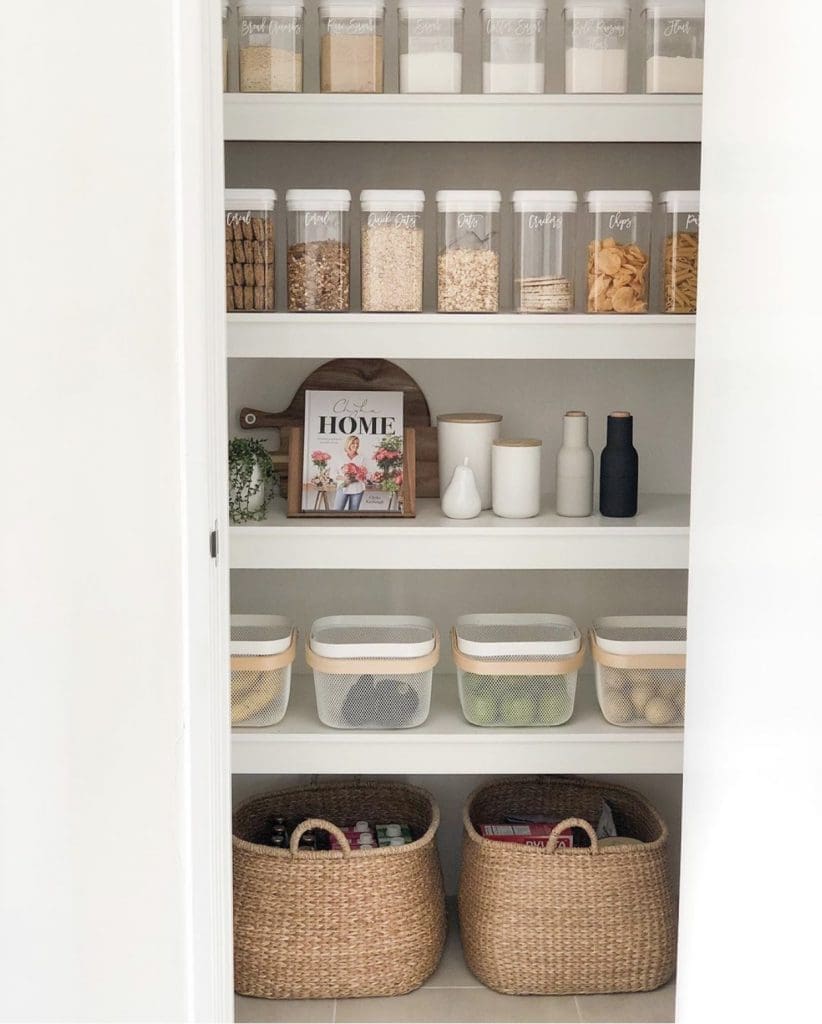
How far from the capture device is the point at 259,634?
2.53 m

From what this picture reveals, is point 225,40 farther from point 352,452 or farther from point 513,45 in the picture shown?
point 352,452

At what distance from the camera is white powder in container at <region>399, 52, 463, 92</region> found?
2.37m

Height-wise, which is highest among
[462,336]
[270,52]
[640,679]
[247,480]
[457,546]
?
[270,52]

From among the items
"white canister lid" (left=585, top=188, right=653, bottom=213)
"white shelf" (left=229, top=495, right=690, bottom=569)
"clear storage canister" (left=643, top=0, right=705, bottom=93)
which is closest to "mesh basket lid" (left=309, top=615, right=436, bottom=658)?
"white shelf" (left=229, top=495, right=690, bottom=569)

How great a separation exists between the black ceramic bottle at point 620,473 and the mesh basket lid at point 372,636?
444 millimetres

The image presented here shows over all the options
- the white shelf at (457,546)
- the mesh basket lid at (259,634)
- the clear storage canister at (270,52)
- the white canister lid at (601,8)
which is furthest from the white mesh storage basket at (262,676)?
the white canister lid at (601,8)

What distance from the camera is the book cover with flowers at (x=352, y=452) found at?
2.53 metres

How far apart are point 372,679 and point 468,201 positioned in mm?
941

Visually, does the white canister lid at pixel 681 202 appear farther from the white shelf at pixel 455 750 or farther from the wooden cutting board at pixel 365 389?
the white shelf at pixel 455 750

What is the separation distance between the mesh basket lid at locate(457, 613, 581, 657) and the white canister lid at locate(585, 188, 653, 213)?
83 cm

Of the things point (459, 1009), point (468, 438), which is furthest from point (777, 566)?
point (459, 1009)

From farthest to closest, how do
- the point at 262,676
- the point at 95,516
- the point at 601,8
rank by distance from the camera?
1. the point at 262,676
2. the point at 601,8
3. the point at 95,516

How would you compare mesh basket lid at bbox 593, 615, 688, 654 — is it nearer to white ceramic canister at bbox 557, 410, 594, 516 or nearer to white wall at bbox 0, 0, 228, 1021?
white ceramic canister at bbox 557, 410, 594, 516

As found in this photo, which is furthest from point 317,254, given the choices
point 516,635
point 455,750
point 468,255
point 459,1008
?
point 459,1008
